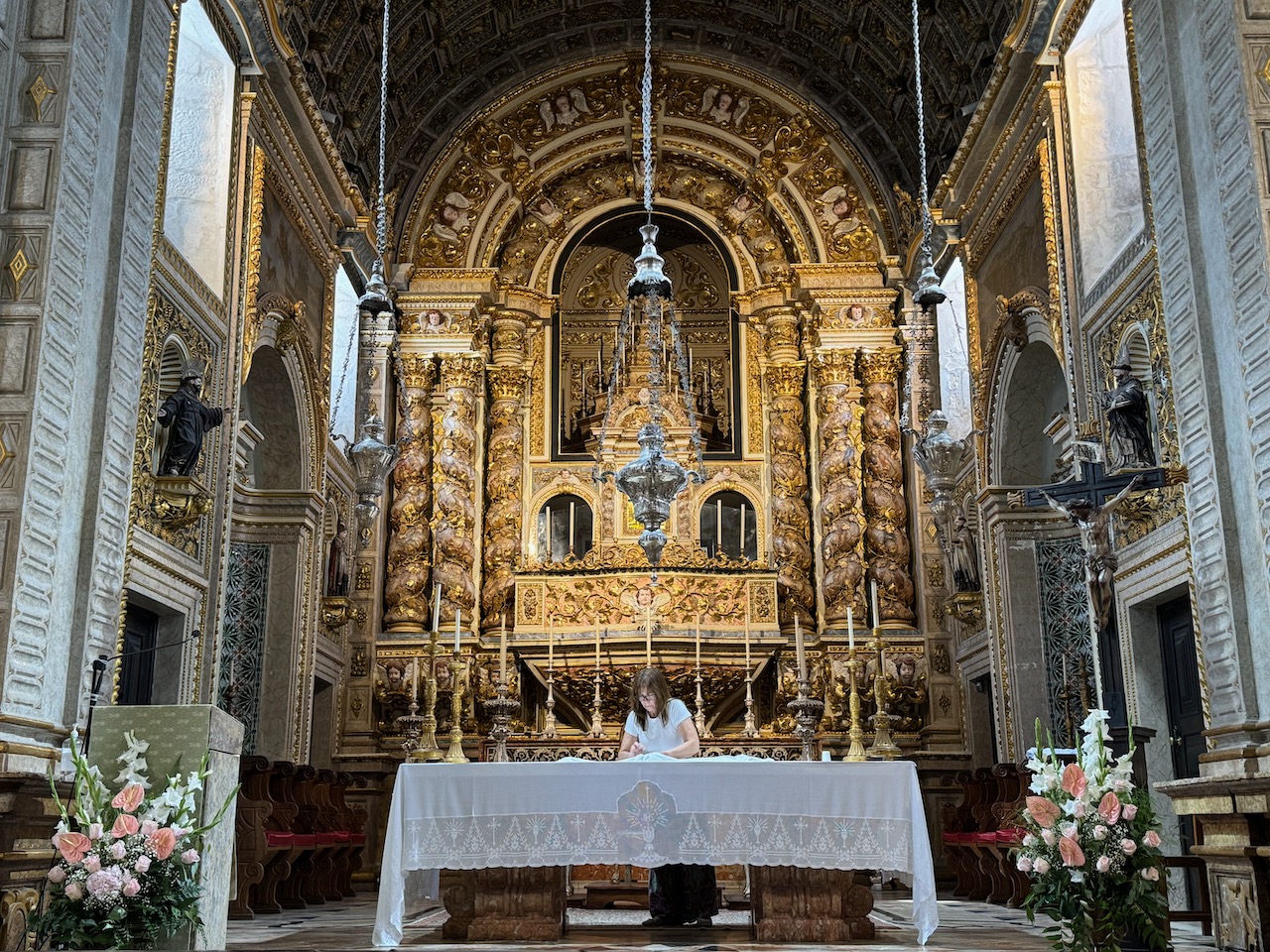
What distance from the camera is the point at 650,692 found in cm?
745

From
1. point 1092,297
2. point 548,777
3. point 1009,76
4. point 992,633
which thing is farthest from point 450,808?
point 1009,76

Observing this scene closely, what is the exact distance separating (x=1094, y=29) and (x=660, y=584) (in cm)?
760

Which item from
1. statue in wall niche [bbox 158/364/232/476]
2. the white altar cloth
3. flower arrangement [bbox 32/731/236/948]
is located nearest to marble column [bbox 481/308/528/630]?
statue in wall niche [bbox 158/364/232/476]

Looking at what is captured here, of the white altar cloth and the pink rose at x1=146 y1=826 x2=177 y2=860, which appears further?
the white altar cloth

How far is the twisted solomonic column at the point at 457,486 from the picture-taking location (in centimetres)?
1566

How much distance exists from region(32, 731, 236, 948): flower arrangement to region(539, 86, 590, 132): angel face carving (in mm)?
13209

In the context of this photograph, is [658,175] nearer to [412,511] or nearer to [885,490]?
[885,490]

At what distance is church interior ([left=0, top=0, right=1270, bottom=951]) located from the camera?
24.3 feet

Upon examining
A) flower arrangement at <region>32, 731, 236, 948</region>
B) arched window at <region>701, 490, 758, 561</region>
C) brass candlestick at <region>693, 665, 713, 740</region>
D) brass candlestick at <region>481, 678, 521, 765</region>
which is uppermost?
arched window at <region>701, 490, 758, 561</region>

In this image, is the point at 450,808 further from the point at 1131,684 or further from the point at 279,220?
the point at 279,220

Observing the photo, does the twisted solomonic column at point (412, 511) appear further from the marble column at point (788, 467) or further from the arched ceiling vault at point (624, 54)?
the marble column at point (788, 467)

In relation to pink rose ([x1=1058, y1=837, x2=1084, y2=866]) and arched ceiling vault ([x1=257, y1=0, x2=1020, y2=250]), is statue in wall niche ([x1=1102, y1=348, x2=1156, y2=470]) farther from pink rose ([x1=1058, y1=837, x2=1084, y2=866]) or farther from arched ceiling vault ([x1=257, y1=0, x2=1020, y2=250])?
arched ceiling vault ([x1=257, y1=0, x2=1020, y2=250])

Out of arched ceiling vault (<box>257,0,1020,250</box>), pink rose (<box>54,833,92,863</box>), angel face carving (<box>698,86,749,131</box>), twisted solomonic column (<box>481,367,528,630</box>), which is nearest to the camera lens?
pink rose (<box>54,833,92,863</box>)

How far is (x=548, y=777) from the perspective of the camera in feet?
21.7
